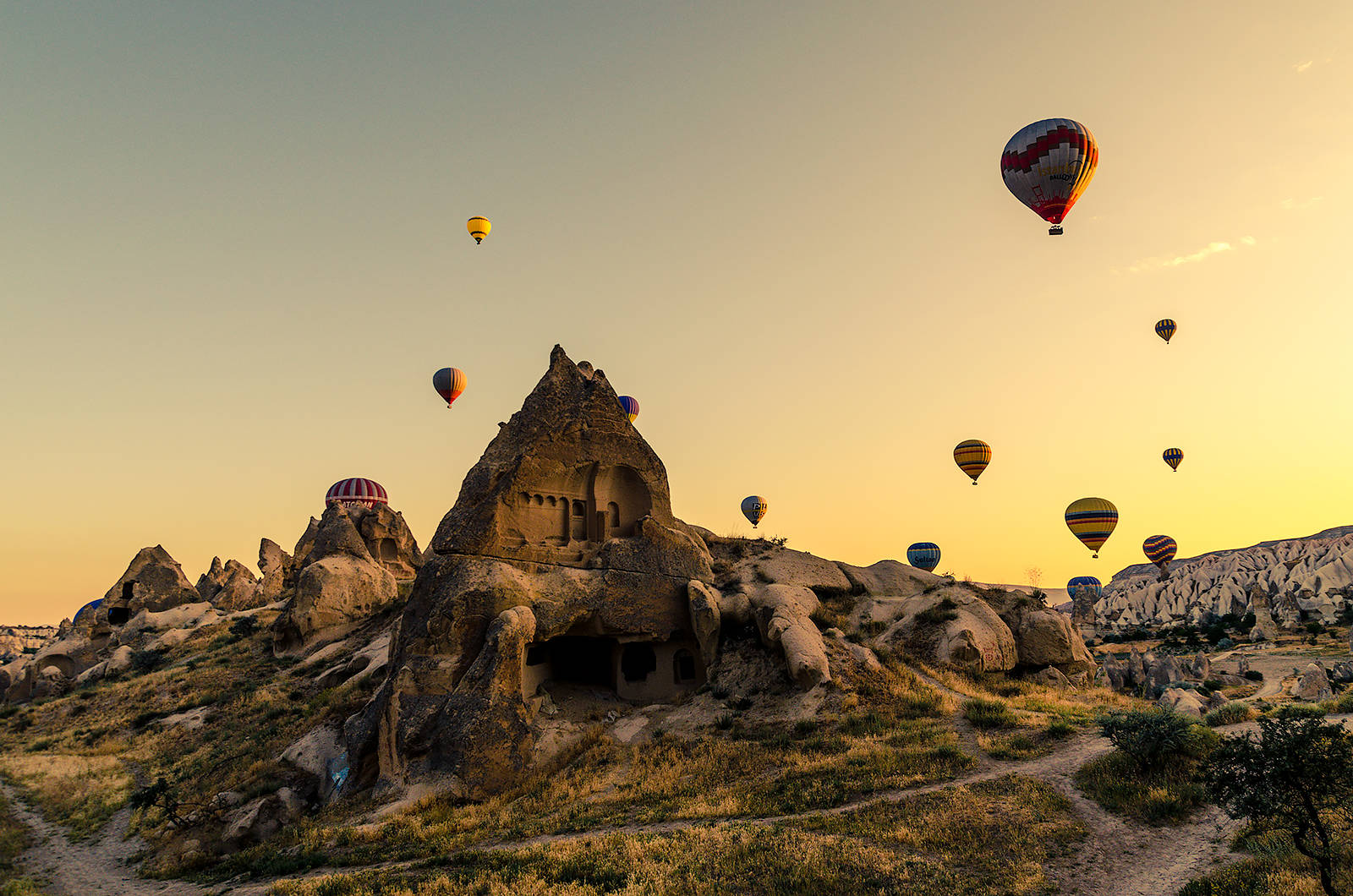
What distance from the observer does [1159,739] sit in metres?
16.6

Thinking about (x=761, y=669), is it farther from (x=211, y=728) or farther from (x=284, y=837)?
(x=211, y=728)

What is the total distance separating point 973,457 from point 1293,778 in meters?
45.4

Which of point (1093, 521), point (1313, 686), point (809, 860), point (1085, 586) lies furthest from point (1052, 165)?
point (1085, 586)

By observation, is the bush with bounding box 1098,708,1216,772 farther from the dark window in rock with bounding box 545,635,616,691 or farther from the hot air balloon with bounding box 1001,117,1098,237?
the hot air balloon with bounding box 1001,117,1098,237

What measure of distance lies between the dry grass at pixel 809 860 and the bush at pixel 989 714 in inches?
229

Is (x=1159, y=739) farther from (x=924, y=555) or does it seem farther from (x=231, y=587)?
(x=231, y=587)

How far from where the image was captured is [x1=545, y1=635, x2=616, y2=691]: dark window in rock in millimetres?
28359

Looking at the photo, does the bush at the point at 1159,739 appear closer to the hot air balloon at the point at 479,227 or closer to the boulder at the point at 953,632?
the boulder at the point at 953,632

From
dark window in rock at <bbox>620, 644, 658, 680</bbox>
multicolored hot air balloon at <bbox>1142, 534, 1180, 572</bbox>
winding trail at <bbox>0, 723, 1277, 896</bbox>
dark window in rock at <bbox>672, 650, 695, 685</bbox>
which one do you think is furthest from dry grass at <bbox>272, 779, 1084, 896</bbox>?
multicolored hot air balloon at <bbox>1142, 534, 1180, 572</bbox>

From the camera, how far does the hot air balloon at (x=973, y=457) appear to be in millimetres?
54219

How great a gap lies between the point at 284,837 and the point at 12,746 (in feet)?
99.9

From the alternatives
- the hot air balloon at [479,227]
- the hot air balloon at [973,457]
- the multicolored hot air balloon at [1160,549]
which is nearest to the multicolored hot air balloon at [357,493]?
the hot air balloon at [479,227]

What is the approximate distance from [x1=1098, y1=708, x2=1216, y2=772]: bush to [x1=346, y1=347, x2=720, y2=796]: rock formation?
31.2 feet

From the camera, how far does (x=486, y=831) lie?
677 inches
